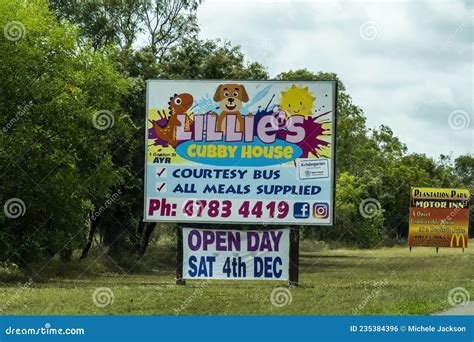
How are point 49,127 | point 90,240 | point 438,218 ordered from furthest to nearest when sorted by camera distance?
1. point 438,218
2. point 90,240
3. point 49,127

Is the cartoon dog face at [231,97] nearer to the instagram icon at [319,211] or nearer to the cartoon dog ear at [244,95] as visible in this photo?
the cartoon dog ear at [244,95]

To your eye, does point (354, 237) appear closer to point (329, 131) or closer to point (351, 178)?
point (351, 178)

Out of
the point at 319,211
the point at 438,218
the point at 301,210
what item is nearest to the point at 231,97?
the point at 301,210

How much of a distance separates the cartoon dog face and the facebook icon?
113 inches

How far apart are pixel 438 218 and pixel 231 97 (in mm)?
41272

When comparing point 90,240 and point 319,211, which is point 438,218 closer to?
point 90,240

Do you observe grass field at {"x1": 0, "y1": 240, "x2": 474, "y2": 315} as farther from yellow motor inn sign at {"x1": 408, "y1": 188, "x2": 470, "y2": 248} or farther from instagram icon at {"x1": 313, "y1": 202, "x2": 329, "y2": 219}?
yellow motor inn sign at {"x1": 408, "y1": 188, "x2": 470, "y2": 248}

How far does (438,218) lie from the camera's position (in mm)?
60156

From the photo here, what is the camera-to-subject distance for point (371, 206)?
8025 cm

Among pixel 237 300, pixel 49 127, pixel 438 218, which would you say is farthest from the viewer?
pixel 438 218

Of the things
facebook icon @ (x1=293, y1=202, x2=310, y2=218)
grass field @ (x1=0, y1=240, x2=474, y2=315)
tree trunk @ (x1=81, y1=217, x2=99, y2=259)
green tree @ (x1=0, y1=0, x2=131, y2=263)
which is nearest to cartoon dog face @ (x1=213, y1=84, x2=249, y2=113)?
facebook icon @ (x1=293, y1=202, x2=310, y2=218)

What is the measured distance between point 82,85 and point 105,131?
2165 mm

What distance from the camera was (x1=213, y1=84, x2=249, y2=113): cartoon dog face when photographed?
21750mm

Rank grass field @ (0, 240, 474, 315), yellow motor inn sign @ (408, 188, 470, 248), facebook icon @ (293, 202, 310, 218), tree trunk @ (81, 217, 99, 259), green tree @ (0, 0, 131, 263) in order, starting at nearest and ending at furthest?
1. grass field @ (0, 240, 474, 315)
2. facebook icon @ (293, 202, 310, 218)
3. green tree @ (0, 0, 131, 263)
4. tree trunk @ (81, 217, 99, 259)
5. yellow motor inn sign @ (408, 188, 470, 248)
